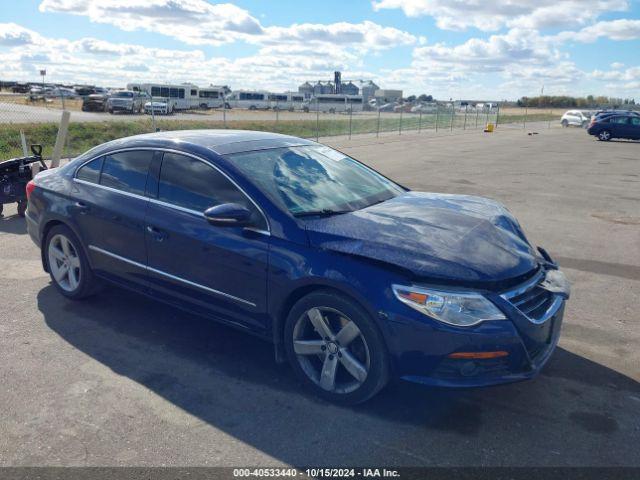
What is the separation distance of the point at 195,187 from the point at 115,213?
2.80 ft

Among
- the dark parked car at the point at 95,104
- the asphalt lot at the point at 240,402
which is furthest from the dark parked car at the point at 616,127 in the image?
the dark parked car at the point at 95,104

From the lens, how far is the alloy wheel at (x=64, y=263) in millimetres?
5223

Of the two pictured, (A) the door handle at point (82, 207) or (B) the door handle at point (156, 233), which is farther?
(A) the door handle at point (82, 207)

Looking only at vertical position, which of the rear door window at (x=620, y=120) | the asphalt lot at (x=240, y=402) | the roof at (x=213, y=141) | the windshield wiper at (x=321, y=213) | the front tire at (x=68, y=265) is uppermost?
the roof at (x=213, y=141)

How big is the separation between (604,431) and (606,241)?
5.38 m

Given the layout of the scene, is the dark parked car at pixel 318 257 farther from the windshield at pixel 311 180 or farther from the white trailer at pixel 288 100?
the white trailer at pixel 288 100

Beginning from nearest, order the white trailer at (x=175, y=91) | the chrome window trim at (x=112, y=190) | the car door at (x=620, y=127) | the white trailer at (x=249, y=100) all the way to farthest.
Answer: the chrome window trim at (x=112, y=190)
the car door at (x=620, y=127)
the white trailer at (x=175, y=91)
the white trailer at (x=249, y=100)

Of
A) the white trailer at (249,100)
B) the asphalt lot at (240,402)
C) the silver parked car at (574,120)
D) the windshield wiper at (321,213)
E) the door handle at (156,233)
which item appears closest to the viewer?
the asphalt lot at (240,402)

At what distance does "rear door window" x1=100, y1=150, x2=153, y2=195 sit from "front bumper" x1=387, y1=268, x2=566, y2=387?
2.44 m

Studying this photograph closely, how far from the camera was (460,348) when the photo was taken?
126 inches

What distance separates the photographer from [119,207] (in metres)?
4.64

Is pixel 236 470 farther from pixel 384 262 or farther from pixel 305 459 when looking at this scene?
pixel 384 262

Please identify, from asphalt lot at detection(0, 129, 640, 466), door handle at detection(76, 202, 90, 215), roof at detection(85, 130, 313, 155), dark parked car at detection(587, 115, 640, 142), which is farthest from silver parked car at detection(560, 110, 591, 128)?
door handle at detection(76, 202, 90, 215)

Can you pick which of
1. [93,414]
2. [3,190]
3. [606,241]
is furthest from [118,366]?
[606,241]
